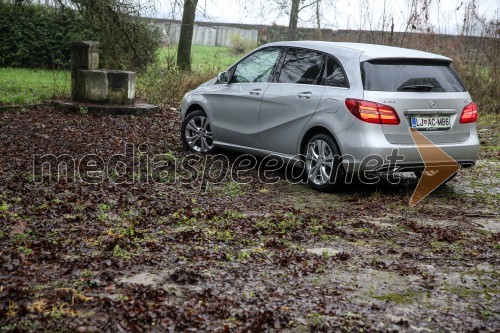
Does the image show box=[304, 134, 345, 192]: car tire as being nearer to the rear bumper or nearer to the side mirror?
the rear bumper

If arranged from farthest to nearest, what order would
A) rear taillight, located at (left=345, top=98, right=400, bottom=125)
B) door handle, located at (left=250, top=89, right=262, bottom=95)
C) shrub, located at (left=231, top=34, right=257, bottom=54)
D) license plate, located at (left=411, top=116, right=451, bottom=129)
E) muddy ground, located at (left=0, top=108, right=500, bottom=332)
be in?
shrub, located at (left=231, top=34, right=257, bottom=54) < door handle, located at (left=250, top=89, right=262, bottom=95) < license plate, located at (left=411, top=116, right=451, bottom=129) < rear taillight, located at (left=345, top=98, right=400, bottom=125) < muddy ground, located at (left=0, top=108, right=500, bottom=332)

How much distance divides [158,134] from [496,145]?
629cm

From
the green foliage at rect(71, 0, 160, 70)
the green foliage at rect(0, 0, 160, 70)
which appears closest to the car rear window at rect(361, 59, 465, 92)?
the green foliage at rect(71, 0, 160, 70)

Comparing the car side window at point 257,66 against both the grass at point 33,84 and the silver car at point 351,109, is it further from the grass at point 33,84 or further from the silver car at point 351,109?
the grass at point 33,84

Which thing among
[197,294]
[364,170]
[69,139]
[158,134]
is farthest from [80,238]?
[158,134]

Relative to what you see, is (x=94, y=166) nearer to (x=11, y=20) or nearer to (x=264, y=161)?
(x=264, y=161)

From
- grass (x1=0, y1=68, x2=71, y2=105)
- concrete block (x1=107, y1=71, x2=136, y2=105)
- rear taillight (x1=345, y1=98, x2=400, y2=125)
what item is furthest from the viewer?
grass (x1=0, y1=68, x2=71, y2=105)

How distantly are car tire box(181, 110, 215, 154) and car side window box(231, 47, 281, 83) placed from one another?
34.5 inches

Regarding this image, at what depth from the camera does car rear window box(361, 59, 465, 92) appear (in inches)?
338

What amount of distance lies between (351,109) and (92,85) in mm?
8559

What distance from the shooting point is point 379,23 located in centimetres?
2136

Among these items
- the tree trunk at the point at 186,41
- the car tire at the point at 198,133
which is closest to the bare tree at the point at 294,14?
the tree trunk at the point at 186,41

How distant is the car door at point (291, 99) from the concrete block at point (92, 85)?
22.1ft

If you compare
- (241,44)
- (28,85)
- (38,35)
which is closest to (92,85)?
(28,85)
